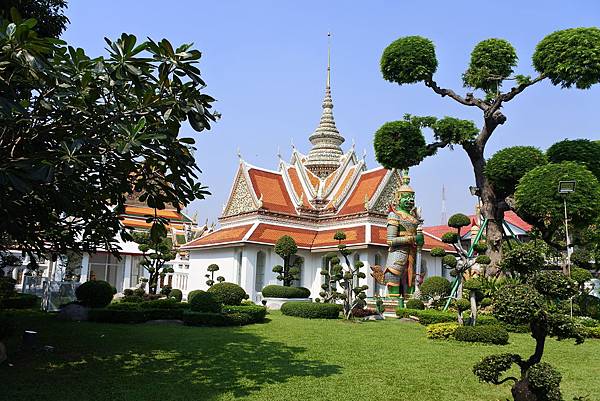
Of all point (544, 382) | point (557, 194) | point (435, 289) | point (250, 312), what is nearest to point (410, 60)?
point (557, 194)

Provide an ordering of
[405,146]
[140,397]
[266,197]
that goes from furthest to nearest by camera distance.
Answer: [266,197] → [405,146] → [140,397]

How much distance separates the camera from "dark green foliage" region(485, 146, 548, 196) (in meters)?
15.1

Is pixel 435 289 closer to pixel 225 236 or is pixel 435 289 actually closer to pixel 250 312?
pixel 250 312

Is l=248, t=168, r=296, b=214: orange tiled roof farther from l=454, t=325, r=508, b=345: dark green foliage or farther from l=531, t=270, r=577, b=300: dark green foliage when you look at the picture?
l=531, t=270, r=577, b=300: dark green foliage

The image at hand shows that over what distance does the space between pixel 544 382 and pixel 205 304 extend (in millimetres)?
10482

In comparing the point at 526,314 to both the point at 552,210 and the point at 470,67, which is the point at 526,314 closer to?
the point at 552,210

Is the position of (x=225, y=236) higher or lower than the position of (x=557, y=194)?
lower

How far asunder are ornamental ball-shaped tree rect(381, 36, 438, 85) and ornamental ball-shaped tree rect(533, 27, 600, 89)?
2982 mm

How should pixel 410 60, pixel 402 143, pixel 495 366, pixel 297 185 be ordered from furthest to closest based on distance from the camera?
pixel 297 185 < pixel 402 143 < pixel 410 60 < pixel 495 366

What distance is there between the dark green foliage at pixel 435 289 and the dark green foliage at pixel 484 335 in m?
8.35

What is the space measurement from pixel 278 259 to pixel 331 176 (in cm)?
727

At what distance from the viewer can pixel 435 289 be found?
787 inches

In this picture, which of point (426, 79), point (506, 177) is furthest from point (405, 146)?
point (506, 177)

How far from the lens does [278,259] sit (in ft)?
86.6
